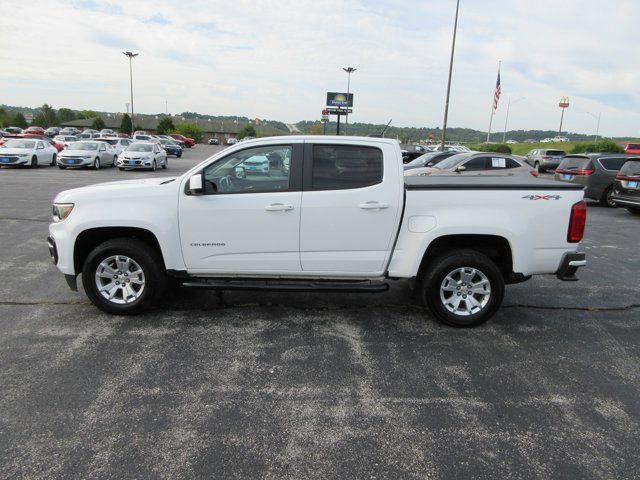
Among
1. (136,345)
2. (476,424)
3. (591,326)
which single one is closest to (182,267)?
(136,345)

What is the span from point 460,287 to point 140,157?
22.0 metres

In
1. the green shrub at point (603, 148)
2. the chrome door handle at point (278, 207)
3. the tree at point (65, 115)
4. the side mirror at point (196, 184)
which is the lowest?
the chrome door handle at point (278, 207)

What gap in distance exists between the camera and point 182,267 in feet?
15.9

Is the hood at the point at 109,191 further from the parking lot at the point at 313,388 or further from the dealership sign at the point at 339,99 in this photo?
the dealership sign at the point at 339,99

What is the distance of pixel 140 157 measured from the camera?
23781mm

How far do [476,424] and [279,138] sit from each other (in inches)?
124

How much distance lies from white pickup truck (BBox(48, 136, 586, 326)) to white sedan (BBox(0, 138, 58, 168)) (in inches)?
823

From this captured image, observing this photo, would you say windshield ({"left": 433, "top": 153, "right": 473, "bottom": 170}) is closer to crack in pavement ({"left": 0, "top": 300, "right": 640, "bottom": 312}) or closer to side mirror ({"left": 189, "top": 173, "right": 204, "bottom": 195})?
crack in pavement ({"left": 0, "top": 300, "right": 640, "bottom": 312})

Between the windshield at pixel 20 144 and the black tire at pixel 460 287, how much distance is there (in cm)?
2422

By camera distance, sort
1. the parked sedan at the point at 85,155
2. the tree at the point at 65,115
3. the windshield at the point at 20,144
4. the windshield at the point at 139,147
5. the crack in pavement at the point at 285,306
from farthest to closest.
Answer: the tree at the point at 65,115, the windshield at the point at 139,147, the parked sedan at the point at 85,155, the windshield at the point at 20,144, the crack in pavement at the point at 285,306

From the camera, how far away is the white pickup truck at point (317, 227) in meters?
4.68

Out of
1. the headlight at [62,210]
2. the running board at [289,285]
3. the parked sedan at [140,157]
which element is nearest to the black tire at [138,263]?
the running board at [289,285]

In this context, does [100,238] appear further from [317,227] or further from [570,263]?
[570,263]

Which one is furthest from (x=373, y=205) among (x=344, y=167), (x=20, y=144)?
(x=20, y=144)
